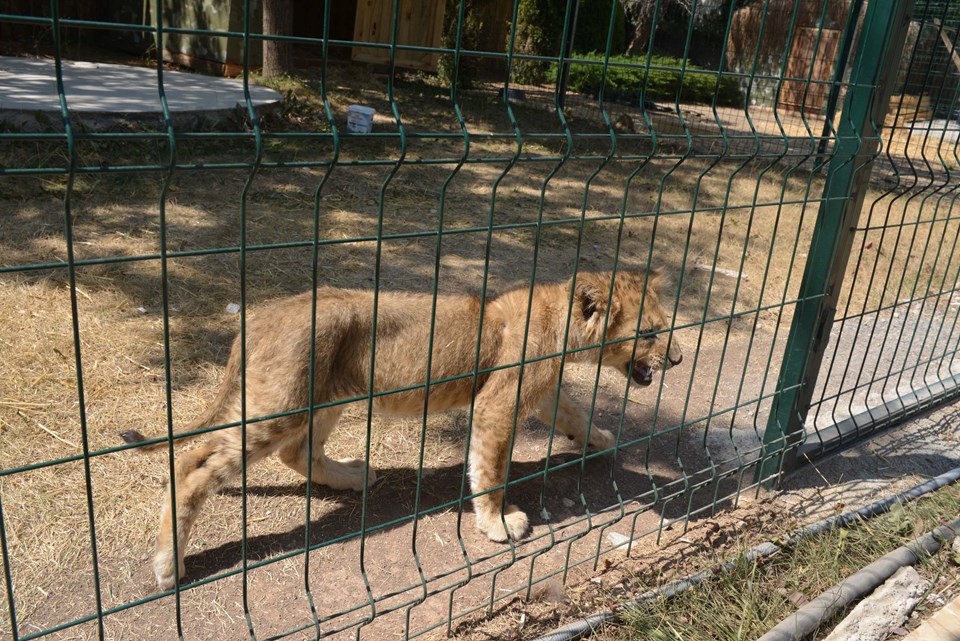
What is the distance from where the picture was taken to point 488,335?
4.25 meters

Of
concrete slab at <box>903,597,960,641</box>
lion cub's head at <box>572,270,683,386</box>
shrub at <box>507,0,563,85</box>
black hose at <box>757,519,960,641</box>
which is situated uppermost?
shrub at <box>507,0,563,85</box>

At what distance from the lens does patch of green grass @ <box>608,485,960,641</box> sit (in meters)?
3.45

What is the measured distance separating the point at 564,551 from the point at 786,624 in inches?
44.7

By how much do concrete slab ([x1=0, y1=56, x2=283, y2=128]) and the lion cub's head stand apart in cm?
586

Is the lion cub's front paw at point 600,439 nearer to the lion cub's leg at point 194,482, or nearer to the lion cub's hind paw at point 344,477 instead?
the lion cub's hind paw at point 344,477

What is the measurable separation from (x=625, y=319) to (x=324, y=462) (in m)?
1.87

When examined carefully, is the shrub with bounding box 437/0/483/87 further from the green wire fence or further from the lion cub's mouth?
the lion cub's mouth

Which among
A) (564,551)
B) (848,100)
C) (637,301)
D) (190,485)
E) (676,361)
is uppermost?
(848,100)

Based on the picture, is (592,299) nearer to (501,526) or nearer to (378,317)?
(378,317)

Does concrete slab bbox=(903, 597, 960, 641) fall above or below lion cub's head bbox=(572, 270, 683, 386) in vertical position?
below

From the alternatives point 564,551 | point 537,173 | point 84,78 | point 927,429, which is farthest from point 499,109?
point 564,551

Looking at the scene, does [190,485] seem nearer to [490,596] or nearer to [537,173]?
[490,596]

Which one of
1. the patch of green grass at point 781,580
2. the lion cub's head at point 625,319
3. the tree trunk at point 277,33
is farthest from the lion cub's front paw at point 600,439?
the tree trunk at point 277,33

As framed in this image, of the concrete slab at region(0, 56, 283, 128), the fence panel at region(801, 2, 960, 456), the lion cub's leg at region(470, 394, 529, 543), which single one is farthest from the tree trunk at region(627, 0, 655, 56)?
the lion cub's leg at region(470, 394, 529, 543)
